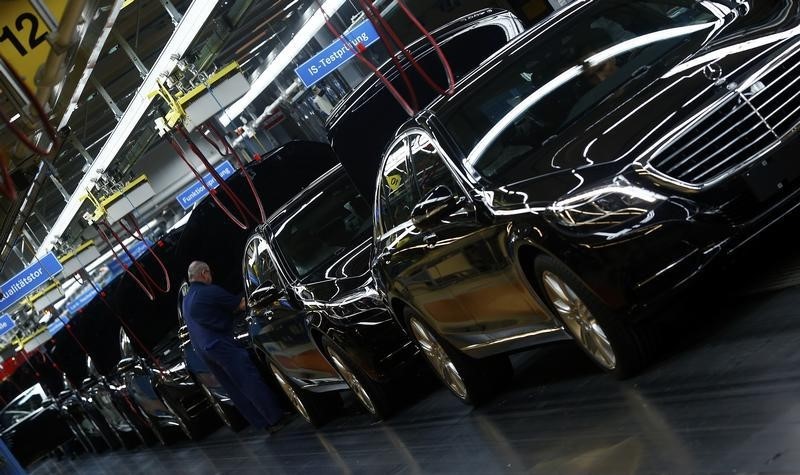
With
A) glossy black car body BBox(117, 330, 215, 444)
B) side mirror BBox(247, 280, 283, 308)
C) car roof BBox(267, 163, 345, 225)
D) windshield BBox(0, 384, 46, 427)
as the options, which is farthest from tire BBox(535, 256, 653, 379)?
windshield BBox(0, 384, 46, 427)

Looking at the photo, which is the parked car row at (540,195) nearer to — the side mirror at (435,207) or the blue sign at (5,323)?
the side mirror at (435,207)

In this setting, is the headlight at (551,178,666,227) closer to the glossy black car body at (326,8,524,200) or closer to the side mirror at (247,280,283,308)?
the glossy black car body at (326,8,524,200)

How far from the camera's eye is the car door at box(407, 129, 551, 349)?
684 cm

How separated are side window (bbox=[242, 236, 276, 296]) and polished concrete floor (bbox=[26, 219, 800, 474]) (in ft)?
6.08

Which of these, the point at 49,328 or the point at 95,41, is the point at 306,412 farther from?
the point at 49,328

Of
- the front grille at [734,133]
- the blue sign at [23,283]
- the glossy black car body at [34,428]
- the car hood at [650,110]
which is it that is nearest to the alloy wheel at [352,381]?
the car hood at [650,110]

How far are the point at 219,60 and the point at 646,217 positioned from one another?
22.0 metres

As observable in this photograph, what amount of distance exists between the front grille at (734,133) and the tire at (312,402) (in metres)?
6.41

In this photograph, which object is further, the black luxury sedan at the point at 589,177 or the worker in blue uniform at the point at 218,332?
the worker in blue uniform at the point at 218,332

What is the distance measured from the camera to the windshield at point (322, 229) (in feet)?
35.0

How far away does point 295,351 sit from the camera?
11.0 m

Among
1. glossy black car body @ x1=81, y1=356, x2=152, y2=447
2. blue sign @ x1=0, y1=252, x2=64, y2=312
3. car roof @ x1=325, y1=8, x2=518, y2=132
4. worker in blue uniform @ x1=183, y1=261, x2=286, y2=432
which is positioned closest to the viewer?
car roof @ x1=325, y1=8, x2=518, y2=132

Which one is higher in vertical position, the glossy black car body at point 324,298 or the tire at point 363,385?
the glossy black car body at point 324,298

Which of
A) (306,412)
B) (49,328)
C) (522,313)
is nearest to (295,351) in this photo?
(306,412)
